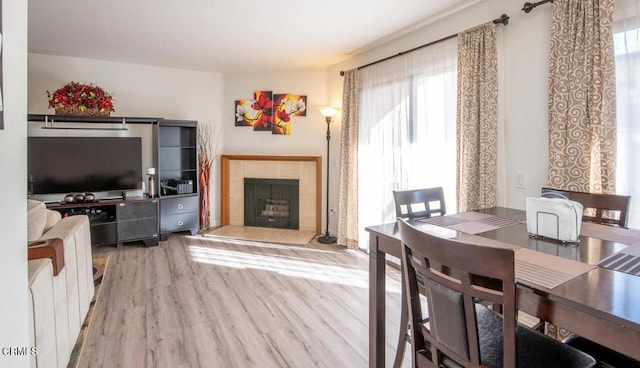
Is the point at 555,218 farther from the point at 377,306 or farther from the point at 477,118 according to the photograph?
the point at 477,118

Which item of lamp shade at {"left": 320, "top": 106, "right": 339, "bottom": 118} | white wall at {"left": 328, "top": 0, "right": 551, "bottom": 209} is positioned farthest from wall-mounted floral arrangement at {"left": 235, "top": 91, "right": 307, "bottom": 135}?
white wall at {"left": 328, "top": 0, "right": 551, "bottom": 209}

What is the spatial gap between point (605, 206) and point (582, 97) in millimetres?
711

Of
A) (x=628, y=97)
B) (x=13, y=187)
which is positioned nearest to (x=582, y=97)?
(x=628, y=97)

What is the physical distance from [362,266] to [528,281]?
104 inches

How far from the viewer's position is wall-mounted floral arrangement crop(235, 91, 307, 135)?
16.1 ft

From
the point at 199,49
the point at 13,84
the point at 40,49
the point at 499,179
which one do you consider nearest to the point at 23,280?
the point at 13,84

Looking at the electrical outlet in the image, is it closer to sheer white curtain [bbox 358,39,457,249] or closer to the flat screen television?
sheer white curtain [bbox 358,39,457,249]

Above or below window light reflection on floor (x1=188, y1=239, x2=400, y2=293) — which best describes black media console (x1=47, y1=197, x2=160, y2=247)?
above

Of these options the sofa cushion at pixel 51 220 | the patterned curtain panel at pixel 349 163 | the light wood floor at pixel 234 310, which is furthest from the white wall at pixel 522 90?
the sofa cushion at pixel 51 220

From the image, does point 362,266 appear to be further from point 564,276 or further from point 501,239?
point 564,276

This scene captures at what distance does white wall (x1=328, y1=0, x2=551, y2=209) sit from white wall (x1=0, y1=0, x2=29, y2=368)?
110 inches

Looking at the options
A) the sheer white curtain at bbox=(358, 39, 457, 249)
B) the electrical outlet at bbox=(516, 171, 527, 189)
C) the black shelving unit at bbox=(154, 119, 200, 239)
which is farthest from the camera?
the black shelving unit at bbox=(154, 119, 200, 239)

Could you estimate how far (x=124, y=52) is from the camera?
4109mm

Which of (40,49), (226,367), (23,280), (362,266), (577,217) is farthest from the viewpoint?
(40,49)
